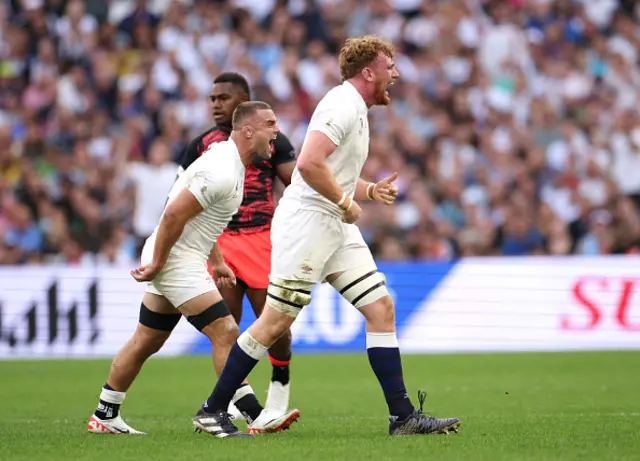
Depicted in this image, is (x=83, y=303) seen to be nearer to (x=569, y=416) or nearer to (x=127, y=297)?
(x=127, y=297)

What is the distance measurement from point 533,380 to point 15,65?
12.2 metres

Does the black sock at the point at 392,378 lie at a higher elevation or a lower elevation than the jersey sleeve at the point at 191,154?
lower

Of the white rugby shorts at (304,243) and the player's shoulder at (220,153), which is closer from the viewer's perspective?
the white rugby shorts at (304,243)

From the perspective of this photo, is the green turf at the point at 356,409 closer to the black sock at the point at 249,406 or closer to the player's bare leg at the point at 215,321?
the black sock at the point at 249,406

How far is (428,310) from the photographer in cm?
1600

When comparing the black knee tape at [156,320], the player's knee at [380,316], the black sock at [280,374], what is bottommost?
the black sock at [280,374]

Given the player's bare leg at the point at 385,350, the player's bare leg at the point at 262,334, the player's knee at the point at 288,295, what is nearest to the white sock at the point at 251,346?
the player's bare leg at the point at 262,334

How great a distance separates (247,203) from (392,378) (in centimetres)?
238

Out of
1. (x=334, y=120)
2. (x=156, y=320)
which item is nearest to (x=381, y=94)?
(x=334, y=120)

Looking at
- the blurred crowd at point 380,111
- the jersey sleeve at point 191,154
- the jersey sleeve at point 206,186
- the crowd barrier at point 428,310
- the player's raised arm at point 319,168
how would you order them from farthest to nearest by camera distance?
1. the blurred crowd at point 380,111
2. the crowd barrier at point 428,310
3. the jersey sleeve at point 191,154
4. the jersey sleeve at point 206,186
5. the player's raised arm at point 319,168

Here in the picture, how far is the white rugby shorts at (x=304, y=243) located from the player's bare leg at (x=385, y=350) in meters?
0.13

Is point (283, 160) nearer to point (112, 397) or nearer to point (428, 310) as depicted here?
point (112, 397)

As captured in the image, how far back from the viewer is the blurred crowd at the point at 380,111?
58.0 ft

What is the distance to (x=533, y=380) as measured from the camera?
12.0 m
